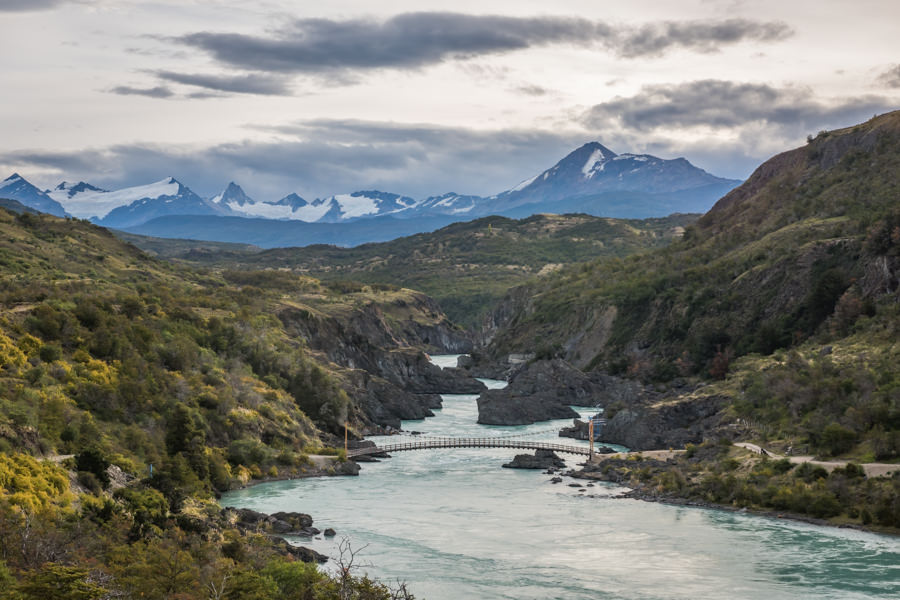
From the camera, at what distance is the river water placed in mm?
64625

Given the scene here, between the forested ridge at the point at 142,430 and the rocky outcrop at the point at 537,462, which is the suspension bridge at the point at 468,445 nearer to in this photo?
the rocky outcrop at the point at 537,462

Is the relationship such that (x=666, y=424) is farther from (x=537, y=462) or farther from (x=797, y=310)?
(x=797, y=310)

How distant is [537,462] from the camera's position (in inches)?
4284

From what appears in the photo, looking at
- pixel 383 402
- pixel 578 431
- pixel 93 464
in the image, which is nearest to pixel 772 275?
pixel 578 431

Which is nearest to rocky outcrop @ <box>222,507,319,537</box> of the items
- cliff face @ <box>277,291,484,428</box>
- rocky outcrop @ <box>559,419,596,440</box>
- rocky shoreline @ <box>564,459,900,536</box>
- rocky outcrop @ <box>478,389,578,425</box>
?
rocky shoreline @ <box>564,459,900,536</box>

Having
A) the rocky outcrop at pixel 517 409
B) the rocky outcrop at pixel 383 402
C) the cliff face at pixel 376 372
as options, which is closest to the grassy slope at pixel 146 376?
the rocky outcrop at pixel 383 402

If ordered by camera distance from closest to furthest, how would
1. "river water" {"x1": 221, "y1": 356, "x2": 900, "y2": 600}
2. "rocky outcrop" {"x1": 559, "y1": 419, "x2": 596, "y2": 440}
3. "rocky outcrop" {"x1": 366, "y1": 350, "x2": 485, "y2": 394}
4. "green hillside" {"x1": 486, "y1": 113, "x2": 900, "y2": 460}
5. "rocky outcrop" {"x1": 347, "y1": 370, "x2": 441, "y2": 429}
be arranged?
"river water" {"x1": 221, "y1": 356, "x2": 900, "y2": 600} < "green hillside" {"x1": 486, "y1": 113, "x2": 900, "y2": 460} < "rocky outcrop" {"x1": 559, "y1": 419, "x2": 596, "y2": 440} < "rocky outcrop" {"x1": 347, "y1": 370, "x2": 441, "y2": 429} < "rocky outcrop" {"x1": 366, "y1": 350, "x2": 485, "y2": 394}

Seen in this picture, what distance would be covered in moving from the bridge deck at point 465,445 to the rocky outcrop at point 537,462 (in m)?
4.73

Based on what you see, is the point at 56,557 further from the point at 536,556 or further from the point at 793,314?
the point at 793,314

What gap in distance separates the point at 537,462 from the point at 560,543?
3303 centimetres

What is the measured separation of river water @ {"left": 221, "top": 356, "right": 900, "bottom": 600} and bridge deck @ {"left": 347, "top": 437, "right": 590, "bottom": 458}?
41.5 ft

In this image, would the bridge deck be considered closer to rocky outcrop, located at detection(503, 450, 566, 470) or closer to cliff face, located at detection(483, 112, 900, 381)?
rocky outcrop, located at detection(503, 450, 566, 470)

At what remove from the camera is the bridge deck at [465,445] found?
116 m

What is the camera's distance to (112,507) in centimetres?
6581
